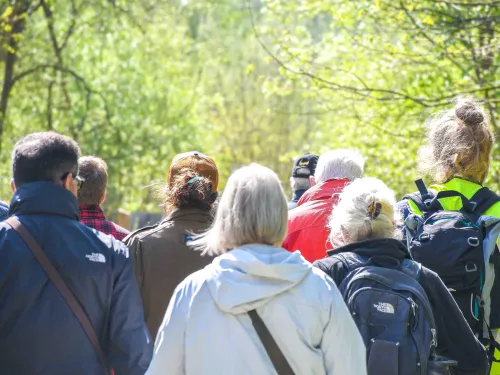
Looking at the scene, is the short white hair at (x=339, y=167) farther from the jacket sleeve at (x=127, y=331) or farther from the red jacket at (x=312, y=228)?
the jacket sleeve at (x=127, y=331)

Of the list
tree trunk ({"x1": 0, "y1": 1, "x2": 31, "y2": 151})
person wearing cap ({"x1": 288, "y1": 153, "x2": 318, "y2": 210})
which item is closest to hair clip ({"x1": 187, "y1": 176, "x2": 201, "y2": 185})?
person wearing cap ({"x1": 288, "y1": 153, "x2": 318, "y2": 210})

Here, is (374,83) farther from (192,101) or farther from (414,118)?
(192,101)

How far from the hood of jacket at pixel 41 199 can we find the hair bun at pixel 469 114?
→ 2580 millimetres

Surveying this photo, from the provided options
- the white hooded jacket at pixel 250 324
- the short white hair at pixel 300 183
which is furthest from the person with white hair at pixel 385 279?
the short white hair at pixel 300 183

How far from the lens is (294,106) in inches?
1462

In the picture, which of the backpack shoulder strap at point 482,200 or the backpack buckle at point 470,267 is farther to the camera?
the backpack shoulder strap at point 482,200

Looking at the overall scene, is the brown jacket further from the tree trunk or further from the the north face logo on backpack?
the tree trunk

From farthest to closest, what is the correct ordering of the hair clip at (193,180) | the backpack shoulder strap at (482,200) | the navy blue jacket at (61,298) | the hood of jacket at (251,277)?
the backpack shoulder strap at (482,200) < the hair clip at (193,180) < the navy blue jacket at (61,298) < the hood of jacket at (251,277)

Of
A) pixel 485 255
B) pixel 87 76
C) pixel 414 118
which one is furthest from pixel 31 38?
pixel 485 255

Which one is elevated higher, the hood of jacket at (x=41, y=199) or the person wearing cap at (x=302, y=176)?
the hood of jacket at (x=41, y=199)

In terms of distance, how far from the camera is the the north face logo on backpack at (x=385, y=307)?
14.0 ft

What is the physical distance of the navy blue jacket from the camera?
13.2 feet

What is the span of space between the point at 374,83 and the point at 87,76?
9.28 m

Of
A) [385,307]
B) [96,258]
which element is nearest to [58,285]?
[96,258]
